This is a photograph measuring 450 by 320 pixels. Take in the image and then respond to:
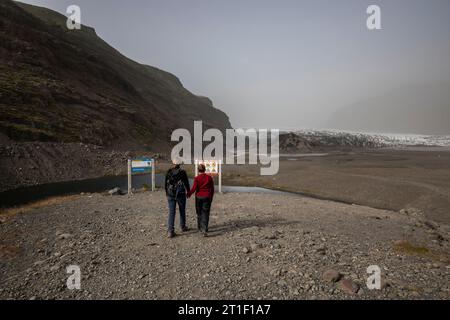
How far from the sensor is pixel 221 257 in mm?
8406

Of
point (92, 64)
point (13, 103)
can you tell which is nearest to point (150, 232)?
point (13, 103)

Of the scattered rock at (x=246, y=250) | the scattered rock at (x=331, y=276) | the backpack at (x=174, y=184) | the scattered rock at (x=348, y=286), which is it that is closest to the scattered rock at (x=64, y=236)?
the backpack at (x=174, y=184)

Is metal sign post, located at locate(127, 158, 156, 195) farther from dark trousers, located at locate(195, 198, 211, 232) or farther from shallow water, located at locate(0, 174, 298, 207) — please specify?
dark trousers, located at locate(195, 198, 211, 232)

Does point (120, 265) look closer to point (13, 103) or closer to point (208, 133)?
point (13, 103)

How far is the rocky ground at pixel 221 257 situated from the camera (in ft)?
21.5

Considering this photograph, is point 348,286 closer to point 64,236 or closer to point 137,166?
point 64,236

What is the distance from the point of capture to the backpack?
33.4ft

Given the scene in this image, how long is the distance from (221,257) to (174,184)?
3284mm

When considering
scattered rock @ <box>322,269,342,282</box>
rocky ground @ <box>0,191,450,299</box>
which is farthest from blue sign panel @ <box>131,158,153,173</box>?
scattered rock @ <box>322,269,342,282</box>

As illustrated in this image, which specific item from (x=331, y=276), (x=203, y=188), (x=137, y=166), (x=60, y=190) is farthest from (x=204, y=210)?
(x=60, y=190)

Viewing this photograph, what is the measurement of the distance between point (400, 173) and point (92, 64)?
8834 centimetres

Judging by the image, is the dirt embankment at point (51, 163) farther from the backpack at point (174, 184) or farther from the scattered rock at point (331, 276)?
the scattered rock at point (331, 276)

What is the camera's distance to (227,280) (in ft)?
23.0

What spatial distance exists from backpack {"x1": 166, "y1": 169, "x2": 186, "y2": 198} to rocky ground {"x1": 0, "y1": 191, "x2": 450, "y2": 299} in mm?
1688
